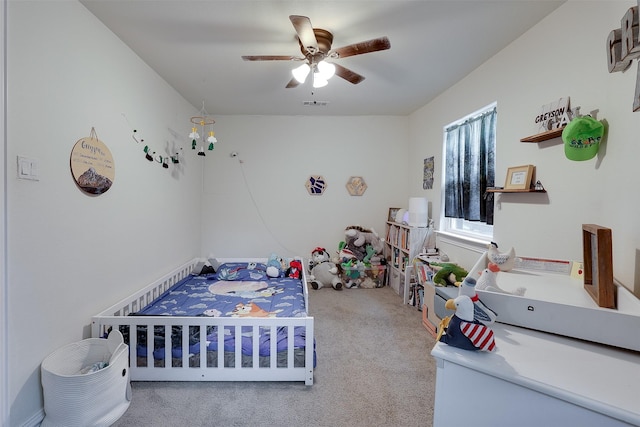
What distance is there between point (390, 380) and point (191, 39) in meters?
2.75

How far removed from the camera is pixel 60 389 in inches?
51.8

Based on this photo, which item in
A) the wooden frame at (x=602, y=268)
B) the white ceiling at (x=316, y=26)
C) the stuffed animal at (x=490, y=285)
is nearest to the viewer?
the wooden frame at (x=602, y=268)

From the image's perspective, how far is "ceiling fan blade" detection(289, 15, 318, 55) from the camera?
1.45 meters

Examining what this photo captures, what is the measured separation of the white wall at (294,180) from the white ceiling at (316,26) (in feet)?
2.85

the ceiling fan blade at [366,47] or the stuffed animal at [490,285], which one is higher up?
the ceiling fan blade at [366,47]

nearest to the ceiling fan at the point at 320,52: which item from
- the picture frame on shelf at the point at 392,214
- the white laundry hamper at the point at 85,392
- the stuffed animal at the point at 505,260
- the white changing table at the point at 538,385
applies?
the stuffed animal at the point at 505,260

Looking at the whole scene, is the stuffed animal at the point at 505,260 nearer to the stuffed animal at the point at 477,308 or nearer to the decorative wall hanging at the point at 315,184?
the stuffed animal at the point at 477,308

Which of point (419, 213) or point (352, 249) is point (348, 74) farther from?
point (352, 249)

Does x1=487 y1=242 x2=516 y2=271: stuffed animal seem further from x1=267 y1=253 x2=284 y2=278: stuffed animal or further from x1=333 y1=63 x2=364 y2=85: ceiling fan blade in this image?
x1=267 y1=253 x2=284 y2=278: stuffed animal

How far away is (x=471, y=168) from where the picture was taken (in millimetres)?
2668

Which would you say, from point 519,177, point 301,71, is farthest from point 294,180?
point 519,177

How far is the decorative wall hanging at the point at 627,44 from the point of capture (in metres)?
0.90

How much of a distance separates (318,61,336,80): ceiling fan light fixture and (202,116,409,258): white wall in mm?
1964

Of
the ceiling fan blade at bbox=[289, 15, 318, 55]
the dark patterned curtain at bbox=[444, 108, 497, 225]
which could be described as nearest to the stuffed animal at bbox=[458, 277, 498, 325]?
the ceiling fan blade at bbox=[289, 15, 318, 55]
